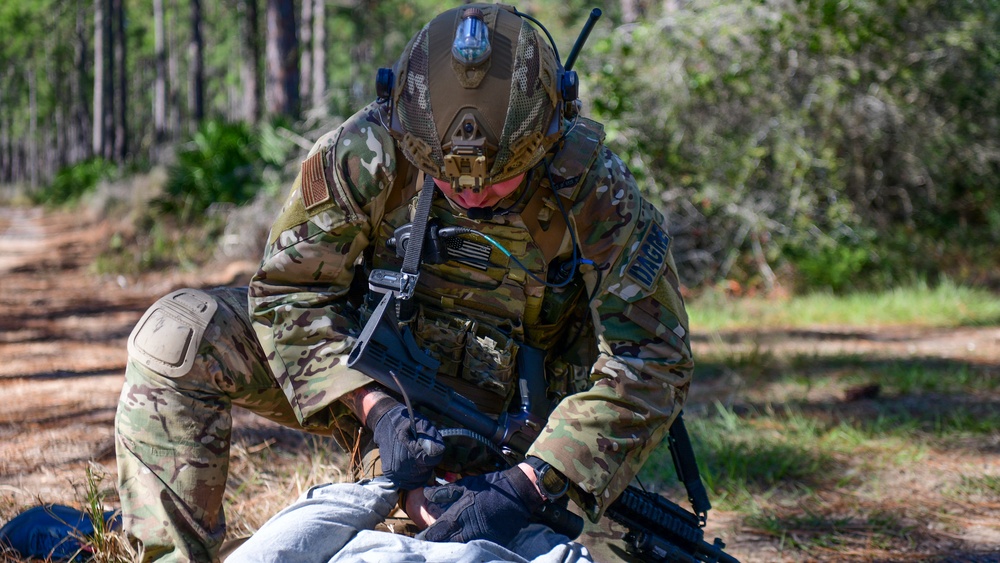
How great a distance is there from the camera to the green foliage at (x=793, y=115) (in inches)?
284

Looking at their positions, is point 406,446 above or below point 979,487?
above

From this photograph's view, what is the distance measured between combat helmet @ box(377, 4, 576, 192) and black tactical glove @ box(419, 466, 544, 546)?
0.67 meters

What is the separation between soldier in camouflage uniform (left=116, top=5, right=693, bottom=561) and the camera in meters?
1.97

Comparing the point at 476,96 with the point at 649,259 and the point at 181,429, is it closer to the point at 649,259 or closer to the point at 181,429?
the point at 649,259

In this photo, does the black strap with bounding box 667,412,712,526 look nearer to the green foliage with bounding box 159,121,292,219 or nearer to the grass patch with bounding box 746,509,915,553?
the grass patch with bounding box 746,509,915,553

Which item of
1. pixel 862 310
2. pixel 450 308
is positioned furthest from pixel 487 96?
pixel 862 310

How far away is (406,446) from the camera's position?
6.34 ft

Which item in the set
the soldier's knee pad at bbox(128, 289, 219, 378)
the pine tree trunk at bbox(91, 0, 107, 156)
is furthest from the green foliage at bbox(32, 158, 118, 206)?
the soldier's knee pad at bbox(128, 289, 219, 378)

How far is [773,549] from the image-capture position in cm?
272

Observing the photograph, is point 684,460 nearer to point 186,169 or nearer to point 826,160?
point 826,160

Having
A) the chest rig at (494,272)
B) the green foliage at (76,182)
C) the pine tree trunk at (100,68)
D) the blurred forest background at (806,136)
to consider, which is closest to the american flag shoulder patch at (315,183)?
the chest rig at (494,272)

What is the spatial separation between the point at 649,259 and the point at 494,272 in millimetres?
410

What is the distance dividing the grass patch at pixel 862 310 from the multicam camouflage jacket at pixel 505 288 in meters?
4.07

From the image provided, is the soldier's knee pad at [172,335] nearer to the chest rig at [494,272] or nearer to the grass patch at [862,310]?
the chest rig at [494,272]
